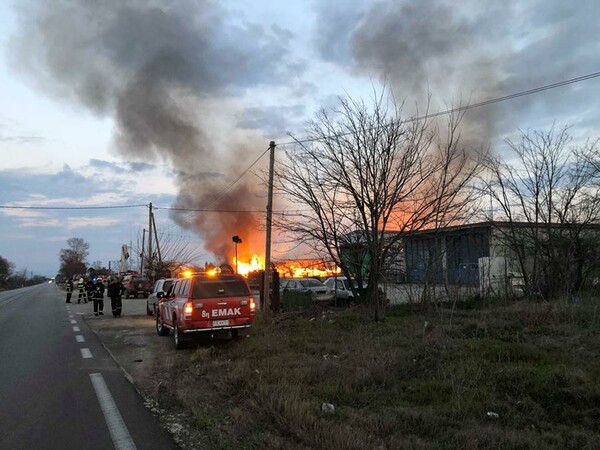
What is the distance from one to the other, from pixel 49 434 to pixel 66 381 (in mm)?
2738

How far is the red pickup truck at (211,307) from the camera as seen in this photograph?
1095cm

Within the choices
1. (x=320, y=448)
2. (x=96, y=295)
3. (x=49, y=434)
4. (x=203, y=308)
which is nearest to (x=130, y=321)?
(x=96, y=295)

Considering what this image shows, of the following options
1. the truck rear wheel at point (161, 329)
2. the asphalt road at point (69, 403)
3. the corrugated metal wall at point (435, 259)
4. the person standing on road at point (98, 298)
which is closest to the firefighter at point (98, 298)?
the person standing on road at point (98, 298)

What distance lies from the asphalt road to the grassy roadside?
0.51 metres

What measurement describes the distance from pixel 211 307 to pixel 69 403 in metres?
4.71

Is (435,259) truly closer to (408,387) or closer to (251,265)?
(408,387)

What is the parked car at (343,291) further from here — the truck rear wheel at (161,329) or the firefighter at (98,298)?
the firefighter at (98,298)

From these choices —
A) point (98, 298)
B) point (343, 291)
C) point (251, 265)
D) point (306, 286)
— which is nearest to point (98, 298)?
point (98, 298)

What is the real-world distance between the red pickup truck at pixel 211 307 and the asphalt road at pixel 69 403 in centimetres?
166

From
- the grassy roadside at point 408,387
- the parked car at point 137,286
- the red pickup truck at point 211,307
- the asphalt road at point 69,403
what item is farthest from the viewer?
the parked car at point 137,286

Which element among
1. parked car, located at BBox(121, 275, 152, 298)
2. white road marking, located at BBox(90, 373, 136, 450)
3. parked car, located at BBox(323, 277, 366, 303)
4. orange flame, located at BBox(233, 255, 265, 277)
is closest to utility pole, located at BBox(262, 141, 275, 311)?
parked car, located at BBox(323, 277, 366, 303)

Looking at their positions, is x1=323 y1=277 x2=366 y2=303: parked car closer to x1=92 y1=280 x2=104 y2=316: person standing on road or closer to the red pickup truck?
the red pickup truck

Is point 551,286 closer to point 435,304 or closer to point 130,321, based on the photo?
point 435,304

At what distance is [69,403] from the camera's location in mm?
6500
